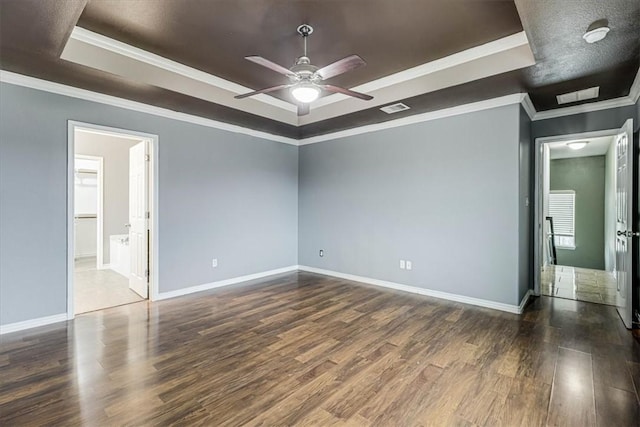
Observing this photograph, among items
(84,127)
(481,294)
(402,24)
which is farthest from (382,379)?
(84,127)

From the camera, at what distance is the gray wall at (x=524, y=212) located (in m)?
3.88

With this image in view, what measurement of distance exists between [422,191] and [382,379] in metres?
2.95

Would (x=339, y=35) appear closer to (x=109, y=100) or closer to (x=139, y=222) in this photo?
(x=109, y=100)

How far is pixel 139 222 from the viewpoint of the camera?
15.1ft

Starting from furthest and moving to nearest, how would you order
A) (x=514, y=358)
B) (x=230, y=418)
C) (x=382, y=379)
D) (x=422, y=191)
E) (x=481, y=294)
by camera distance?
(x=422, y=191) < (x=481, y=294) < (x=514, y=358) < (x=382, y=379) < (x=230, y=418)

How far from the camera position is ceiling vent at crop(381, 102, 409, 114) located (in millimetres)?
4164

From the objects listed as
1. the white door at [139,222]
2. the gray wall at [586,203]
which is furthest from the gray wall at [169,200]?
the gray wall at [586,203]

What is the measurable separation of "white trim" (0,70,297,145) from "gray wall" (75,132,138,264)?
2542 mm

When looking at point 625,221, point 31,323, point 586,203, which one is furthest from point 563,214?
point 31,323

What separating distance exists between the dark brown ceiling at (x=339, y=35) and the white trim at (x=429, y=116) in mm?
152

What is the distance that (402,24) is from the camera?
2850 millimetres

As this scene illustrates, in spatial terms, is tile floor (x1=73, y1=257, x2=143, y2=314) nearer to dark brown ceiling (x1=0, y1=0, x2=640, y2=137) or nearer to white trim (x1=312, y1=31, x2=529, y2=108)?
dark brown ceiling (x1=0, y1=0, x2=640, y2=137)

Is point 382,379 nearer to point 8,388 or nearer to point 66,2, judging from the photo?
point 8,388

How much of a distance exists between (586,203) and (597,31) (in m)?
7.43
